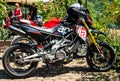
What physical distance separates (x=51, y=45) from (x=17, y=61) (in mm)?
888

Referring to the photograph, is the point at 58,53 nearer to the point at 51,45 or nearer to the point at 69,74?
the point at 51,45

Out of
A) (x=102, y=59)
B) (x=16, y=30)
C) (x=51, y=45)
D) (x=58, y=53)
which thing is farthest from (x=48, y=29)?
(x=102, y=59)

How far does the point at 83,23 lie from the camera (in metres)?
7.98

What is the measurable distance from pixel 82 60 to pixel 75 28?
2117mm

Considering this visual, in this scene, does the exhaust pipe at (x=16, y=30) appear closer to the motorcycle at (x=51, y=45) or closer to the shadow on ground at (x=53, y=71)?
the motorcycle at (x=51, y=45)

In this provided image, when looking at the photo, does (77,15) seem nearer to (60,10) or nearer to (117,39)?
(117,39)

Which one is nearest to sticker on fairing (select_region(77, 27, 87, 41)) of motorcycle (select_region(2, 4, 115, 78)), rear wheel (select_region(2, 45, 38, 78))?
motorcycle (select_region(2, 4, 115, 78))

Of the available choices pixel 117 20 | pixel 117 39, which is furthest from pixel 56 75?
pixel 117 39

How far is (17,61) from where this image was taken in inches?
303

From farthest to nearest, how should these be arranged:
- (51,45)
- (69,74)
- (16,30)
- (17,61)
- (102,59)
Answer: (102,59) < (69,74) < (51,45) < (17,61) < (16,30)

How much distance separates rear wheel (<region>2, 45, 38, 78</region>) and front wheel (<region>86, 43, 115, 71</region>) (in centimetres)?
149

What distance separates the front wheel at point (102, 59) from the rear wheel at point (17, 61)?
149cm

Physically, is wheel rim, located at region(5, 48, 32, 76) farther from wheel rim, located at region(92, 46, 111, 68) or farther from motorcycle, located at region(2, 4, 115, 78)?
wheel rim, located at region(92, 46, 111, 68)

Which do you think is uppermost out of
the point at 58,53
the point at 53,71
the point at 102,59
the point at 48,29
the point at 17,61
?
the point at 48,29
